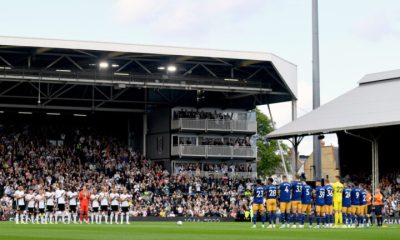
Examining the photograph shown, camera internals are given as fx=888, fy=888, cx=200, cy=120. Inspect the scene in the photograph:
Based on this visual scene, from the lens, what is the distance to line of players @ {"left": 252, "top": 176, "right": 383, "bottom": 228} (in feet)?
121

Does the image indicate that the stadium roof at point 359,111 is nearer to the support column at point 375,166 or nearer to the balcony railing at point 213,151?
the support column at point 375,166

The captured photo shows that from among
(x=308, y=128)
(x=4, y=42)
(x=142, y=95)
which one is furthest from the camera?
(x=142, y=95)

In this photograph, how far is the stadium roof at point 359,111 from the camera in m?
54.8

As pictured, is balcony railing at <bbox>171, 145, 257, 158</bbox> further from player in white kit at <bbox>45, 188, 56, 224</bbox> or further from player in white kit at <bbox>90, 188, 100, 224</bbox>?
player in white kit at <bbox>45, 188, 56, 224</bbox>

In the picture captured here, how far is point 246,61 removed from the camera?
203 feet

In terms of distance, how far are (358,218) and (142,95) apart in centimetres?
3095

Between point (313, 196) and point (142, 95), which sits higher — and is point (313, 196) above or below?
below

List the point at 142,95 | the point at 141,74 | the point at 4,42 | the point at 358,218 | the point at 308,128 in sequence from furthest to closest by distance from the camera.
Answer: the point at 142,95
the point at 141,74
the point at 308,128
the point at 4,42
the point at 358,218

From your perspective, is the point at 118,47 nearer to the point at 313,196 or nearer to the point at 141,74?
the point at 141,74

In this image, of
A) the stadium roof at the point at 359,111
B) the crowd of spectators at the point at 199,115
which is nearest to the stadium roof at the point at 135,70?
the crowd of spectators at the point at 199,115

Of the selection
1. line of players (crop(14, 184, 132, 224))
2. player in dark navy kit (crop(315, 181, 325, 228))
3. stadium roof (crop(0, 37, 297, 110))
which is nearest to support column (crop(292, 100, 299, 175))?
stadium roof (crop(0, 37, 297, 110))

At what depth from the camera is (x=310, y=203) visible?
38.0 metres

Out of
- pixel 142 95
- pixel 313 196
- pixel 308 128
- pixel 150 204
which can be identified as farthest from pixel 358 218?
pixel 142 95

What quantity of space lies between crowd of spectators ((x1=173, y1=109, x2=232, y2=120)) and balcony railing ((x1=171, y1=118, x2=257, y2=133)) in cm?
49
